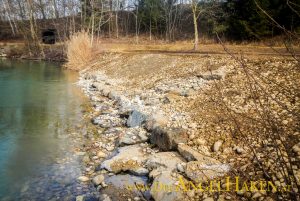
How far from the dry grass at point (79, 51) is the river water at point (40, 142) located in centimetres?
734

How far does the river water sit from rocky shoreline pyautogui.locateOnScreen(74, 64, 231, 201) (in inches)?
19.4

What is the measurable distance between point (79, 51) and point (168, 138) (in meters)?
18.4

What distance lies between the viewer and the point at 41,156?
7.68 meters

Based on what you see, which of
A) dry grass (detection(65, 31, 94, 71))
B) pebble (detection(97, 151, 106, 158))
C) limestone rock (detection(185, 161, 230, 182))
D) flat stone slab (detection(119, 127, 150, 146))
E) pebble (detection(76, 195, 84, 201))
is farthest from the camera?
dry grass (detection(65, 31, 94, 71))

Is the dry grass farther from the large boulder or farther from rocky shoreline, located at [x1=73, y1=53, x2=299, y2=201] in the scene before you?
the large boulder

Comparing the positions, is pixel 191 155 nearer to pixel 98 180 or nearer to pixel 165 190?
pixel 165 190

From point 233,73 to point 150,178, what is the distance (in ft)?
19.7

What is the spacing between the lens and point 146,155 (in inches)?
285

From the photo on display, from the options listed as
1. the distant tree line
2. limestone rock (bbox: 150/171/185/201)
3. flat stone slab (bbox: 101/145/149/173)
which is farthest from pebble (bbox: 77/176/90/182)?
the distant tree line

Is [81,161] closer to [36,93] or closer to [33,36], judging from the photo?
[36,93]

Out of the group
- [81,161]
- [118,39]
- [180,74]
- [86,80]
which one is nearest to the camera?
[81,161]

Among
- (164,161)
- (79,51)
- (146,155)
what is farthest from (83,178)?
(79,51)

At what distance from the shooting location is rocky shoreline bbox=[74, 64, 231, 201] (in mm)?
5434

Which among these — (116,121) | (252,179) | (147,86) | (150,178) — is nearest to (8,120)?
(116,121)
